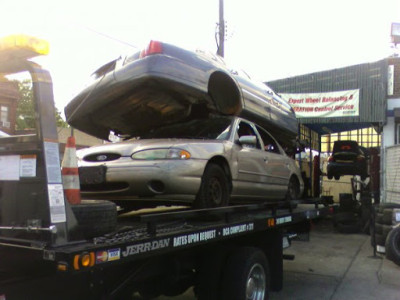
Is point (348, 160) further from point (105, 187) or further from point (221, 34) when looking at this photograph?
point (105, 187)

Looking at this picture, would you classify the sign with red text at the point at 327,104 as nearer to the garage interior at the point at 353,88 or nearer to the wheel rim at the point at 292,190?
the garage interior at the point at 353,88

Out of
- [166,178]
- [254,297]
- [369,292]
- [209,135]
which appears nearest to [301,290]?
[369,292]

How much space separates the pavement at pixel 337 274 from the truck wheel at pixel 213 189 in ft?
5.47

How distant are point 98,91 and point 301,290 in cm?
408

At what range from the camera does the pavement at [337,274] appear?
605cm

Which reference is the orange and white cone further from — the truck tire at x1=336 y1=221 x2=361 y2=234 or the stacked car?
the truck tire at x1=336 y1=221 x2=361 y2=234

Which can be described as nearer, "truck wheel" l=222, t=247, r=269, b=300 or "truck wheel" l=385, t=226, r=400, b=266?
"truck wheel" l=222, t=247, r=269, b=300

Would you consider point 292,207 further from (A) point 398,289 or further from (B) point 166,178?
(B) point 166,178

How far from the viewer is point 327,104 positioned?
47.2 ft

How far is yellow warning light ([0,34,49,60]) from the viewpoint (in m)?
2.39

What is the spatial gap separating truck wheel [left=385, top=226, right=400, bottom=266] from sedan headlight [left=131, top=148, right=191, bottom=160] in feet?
16.4

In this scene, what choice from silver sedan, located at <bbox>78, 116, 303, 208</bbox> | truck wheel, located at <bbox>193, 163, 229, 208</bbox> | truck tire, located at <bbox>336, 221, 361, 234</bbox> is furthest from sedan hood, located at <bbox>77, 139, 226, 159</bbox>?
truck tire, located at <bbox>336, 221, 361, 234</bbox>

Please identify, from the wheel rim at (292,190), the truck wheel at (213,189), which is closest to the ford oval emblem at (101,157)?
the truck wheel at (213,189)

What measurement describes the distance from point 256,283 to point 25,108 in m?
3.25
